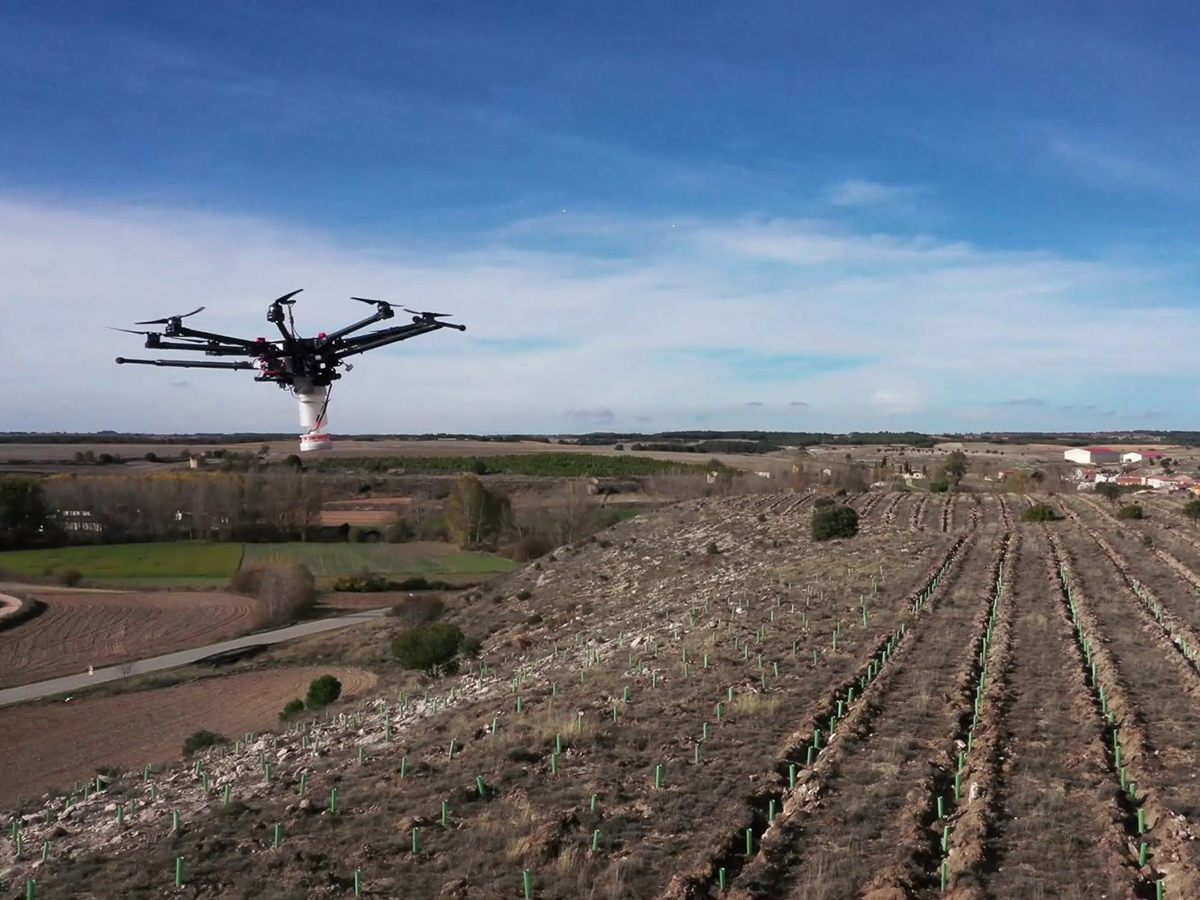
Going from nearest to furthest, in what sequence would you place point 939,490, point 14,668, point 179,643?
point 14,668 → point 179,643 → point 939,490

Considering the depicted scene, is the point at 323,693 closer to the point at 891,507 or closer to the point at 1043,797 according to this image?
the point at 1043,797

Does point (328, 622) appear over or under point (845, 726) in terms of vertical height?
under

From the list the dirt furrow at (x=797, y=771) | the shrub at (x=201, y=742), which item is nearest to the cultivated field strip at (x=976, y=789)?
the dirt furrow at (x=797, y=771)

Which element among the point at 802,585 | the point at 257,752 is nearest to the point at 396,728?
the point at 257,752

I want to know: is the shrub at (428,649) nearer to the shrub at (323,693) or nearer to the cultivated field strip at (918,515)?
the shrub at (323,693)

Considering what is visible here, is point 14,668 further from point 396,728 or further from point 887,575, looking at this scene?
point 887,575

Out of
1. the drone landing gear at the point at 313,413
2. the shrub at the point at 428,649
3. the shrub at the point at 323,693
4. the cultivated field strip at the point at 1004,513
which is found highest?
the drone landing gear at the point at 313,413
